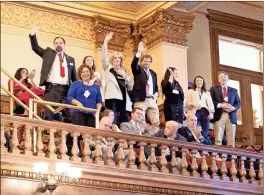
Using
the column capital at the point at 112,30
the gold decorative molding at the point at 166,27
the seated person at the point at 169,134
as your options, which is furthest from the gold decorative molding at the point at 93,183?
the column capital at the point at 112,30

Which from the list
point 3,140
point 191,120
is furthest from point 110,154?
point 191,120

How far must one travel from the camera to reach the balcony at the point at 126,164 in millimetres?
9883

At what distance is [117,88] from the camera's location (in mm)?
11602

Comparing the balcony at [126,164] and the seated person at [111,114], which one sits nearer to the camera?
the balcony at [126,164]

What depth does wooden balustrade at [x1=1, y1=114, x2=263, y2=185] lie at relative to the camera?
396 inches

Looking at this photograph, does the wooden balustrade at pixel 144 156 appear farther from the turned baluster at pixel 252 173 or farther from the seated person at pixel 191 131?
the seated person at pixel 191 131

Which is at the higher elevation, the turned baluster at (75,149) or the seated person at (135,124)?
the seated person at (135,124)

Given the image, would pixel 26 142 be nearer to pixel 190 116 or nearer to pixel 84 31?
pixel 190 116

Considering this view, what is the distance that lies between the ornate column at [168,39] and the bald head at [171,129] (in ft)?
13.8

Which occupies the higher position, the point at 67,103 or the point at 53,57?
the point at 53,57

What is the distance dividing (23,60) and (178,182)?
17.5 ft

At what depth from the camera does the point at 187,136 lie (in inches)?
466

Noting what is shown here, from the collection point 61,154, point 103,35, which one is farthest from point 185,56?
point 61,154

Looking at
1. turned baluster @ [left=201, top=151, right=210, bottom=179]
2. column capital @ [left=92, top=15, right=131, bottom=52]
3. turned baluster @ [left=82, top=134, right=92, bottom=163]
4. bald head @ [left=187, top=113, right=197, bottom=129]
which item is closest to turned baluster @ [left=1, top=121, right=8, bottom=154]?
turned baluster @ [left=82, top=134, right=92, bottom=163]
